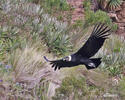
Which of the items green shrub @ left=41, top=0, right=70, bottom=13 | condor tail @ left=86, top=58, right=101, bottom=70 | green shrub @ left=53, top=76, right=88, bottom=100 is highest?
condor tail @ left=86, top=58, right=101, bottom=70

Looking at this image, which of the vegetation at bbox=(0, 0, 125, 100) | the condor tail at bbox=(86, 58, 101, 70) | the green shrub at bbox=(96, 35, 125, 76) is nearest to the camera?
the condor tail at bbox=(86, 58, 101, 70)

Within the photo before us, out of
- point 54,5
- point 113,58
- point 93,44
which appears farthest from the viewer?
point 54,5

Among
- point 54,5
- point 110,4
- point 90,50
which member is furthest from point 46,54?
point 110,4

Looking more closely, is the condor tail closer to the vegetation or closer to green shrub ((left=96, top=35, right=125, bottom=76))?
the vegetation

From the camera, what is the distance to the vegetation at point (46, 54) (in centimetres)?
646

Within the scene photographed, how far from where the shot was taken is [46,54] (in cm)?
866

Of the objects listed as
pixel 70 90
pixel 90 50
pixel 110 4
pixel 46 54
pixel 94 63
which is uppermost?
pixel 90 50

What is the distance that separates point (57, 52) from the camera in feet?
31.4

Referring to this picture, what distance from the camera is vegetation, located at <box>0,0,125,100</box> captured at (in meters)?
6.46

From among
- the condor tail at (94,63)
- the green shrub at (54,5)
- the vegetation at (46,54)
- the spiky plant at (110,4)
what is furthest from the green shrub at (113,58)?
the spiky plant at (110,4)

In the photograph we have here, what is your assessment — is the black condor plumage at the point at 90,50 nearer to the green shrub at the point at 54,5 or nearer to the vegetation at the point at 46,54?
the vegetation at the point at 46,54

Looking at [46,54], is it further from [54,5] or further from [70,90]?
[54,5]

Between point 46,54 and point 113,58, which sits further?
point 113,58

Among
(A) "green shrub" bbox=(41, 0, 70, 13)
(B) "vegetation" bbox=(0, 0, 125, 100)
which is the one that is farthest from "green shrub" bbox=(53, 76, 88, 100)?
(A) "green shrub" bbox=(41, 0, 70, 13)
